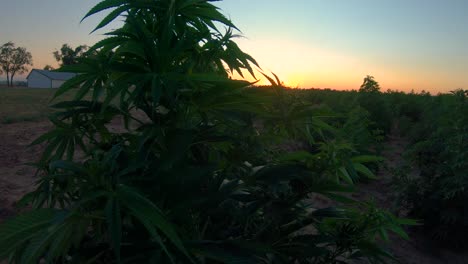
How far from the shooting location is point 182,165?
1009 mm

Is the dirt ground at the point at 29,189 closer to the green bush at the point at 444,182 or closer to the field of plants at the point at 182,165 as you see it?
the green bush at the point at 444,182

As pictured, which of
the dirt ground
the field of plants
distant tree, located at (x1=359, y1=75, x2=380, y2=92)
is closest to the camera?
the field of plants

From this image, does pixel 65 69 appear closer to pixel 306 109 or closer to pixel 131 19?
pixel 131 19

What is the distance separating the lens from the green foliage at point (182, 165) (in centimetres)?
88

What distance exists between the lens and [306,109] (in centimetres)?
112

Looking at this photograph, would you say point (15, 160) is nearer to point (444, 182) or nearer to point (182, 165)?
point (182, 165)

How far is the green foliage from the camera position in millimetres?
881

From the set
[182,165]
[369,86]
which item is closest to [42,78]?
[369,86]

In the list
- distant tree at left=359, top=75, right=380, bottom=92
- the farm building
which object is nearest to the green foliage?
distant tree at left=359, top=75, right=380, bottom=92

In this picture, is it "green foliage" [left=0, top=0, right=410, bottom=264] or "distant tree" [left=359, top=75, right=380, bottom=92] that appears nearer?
"green foliage" [left=0, top=0, right=410, bottom=264]

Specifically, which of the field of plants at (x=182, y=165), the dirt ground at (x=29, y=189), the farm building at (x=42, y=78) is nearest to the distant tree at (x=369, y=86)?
the dirt ground at (x=29, y=189)

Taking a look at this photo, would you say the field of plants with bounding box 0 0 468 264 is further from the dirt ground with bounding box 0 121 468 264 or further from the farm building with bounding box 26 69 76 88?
the farm building with bounding box 26 69 76 88

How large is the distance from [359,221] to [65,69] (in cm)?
109

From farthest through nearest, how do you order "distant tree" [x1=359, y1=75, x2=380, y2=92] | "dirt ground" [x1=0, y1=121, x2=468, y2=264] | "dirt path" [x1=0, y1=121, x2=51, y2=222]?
Answer: "distant tree" [x1=359, y1=75, x2=380, y2=92], "dirt path" [x1=0, y1=121, x2=51, y2=222], "dirt ground" [x1=0, y1=121, x2=468, y2=264]
